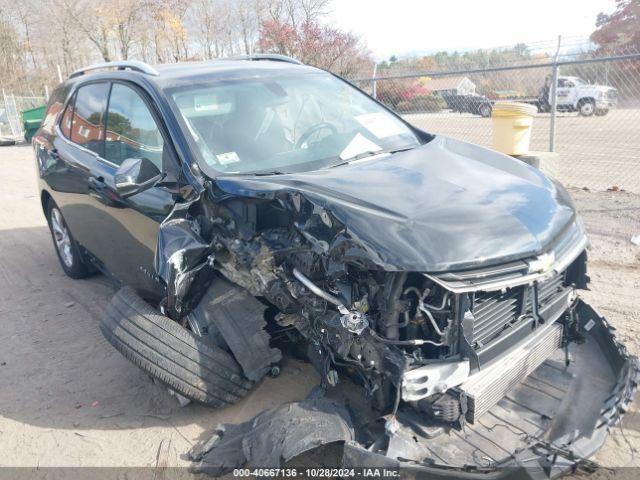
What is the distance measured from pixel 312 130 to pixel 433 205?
4.55 feet

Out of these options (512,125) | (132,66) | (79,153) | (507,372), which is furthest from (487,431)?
(512,125)

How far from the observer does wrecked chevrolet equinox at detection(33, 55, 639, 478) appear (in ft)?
7.76

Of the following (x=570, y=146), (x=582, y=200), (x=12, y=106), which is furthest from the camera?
(x=12, y=106)

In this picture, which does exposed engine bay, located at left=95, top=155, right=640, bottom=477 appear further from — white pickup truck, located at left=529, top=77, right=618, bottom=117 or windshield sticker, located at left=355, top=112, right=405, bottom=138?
white pickup truck, located at left=529, top=77, right=618, bottom=117

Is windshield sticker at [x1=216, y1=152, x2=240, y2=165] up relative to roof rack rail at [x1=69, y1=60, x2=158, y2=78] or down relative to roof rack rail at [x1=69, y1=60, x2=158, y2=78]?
down

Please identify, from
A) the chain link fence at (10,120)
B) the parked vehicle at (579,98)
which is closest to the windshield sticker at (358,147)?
the parked vehicle at (579,98)

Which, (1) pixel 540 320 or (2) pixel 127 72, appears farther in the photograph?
(2) pixel 127 72

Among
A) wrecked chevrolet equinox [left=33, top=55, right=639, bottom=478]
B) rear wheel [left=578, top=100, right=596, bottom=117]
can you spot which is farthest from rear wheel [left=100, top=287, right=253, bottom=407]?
rear wheel [left=578, top=100, right=596, bottom=117]

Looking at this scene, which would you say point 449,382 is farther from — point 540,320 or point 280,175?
point 280,175

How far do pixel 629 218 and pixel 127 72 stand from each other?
217 inches

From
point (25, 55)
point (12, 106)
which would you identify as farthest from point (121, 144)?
point (25, 55)

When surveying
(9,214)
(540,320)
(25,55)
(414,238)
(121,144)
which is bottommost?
(9,214)

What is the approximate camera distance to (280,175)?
3.07 meters

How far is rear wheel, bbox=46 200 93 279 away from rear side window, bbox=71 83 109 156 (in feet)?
3.25
